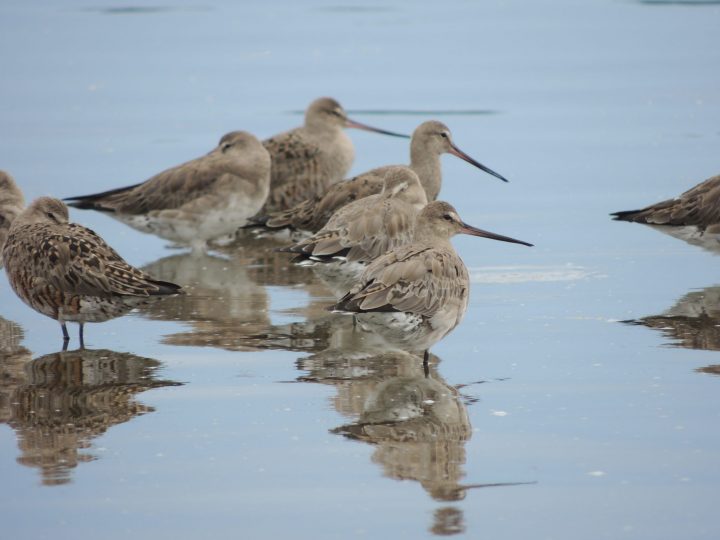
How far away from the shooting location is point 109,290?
823 cm

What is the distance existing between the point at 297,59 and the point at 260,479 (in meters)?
14.6

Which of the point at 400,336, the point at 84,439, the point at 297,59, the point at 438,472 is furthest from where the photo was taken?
the point at 297,59

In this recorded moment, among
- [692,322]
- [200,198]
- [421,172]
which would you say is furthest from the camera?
[200,198]

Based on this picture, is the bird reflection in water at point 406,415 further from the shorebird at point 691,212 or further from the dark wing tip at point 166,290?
the shorebird at point 691,212

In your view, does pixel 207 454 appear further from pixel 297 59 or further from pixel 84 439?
pixel 297 59

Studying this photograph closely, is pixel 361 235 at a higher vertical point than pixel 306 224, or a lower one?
lower

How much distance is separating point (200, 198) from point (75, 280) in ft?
11.3

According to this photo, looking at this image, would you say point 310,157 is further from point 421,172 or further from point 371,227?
point 371,227

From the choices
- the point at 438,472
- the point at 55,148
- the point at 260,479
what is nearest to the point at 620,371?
the point at 438,472

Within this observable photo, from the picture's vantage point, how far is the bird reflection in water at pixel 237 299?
8531mm

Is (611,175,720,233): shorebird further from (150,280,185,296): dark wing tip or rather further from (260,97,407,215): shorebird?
(150,280,185,296): dark wing tip

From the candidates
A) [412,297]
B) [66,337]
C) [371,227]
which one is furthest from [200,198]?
[412,297]

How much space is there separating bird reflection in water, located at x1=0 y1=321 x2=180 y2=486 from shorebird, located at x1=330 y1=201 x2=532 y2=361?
114cm

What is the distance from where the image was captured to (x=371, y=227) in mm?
9398
